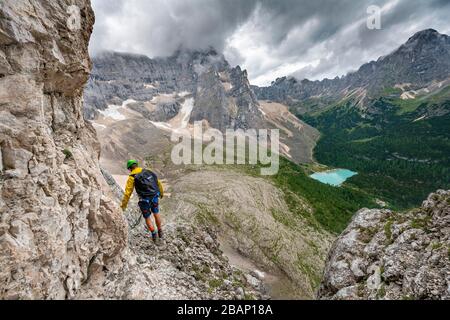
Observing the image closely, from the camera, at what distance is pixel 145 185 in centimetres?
1343

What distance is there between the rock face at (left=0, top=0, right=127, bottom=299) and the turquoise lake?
165 meters

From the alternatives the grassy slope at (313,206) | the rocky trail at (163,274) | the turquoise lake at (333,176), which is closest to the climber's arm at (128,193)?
the rocky trail at (163,274)

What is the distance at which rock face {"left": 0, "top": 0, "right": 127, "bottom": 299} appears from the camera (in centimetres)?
862

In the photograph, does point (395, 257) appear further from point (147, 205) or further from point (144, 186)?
point (144, 186)

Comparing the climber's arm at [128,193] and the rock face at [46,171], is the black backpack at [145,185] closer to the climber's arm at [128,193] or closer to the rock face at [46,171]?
the climber's arm at [128,193]

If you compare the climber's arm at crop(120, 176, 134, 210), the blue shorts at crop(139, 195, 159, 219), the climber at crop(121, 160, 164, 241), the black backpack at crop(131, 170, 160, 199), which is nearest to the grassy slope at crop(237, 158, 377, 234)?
the blue shorts at crop(139, 195, 159, 219)

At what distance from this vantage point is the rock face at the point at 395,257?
11008mm

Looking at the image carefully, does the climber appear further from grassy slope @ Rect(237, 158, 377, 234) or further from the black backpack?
grassy slope @ Rect(237, 158, 377, 234)

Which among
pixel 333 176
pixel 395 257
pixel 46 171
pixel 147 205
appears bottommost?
pixel 333 176

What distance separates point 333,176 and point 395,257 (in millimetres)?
180965

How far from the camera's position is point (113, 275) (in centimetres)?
1127

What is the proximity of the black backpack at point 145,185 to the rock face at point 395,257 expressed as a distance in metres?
10.9

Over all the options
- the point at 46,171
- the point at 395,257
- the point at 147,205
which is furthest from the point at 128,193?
the point at 395,257
